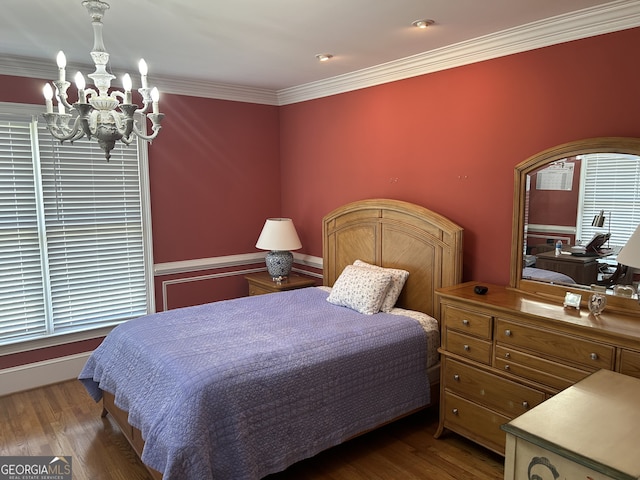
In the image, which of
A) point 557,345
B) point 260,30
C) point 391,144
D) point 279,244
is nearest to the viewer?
point 557,345

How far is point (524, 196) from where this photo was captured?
2.88m

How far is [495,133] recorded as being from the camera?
10.1 feet

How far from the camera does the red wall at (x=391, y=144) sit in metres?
2.67

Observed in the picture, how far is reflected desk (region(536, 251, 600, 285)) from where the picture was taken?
259cm

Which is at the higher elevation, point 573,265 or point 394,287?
point 573,265

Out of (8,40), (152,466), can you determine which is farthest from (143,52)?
(152,466)

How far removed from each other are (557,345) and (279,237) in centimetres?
261

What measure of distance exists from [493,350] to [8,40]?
11.8 feet

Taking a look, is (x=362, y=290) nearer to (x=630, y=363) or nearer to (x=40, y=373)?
(x=630, y=363)

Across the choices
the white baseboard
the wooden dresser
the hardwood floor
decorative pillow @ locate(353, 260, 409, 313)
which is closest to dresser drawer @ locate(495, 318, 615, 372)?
the wooden dresser

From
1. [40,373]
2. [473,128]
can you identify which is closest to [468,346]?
[473,128]

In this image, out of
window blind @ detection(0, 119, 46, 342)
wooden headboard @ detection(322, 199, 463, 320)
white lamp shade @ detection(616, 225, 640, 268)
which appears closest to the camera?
white lamp shade @ detection(616, 225, 640, 268)

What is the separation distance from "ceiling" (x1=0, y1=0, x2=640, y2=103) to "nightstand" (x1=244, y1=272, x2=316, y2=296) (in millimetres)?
1896

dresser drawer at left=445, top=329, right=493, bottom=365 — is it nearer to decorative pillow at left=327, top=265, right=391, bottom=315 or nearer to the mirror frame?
the mirror frame
